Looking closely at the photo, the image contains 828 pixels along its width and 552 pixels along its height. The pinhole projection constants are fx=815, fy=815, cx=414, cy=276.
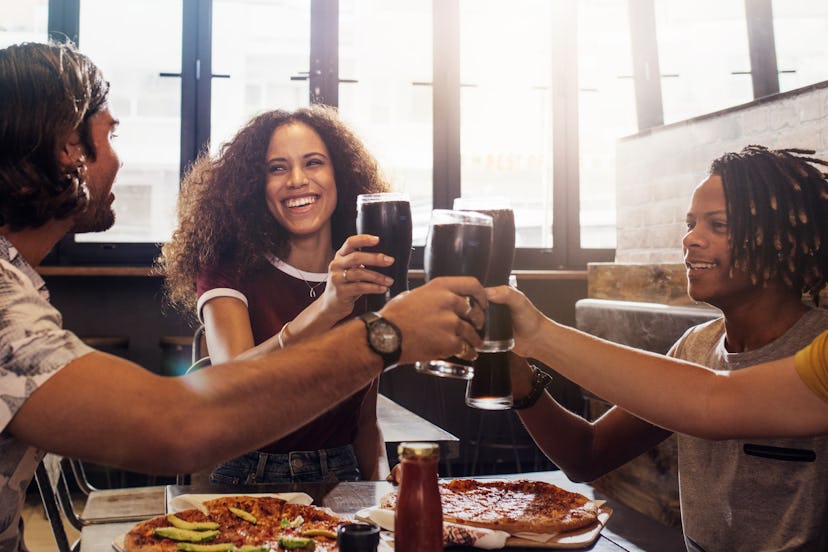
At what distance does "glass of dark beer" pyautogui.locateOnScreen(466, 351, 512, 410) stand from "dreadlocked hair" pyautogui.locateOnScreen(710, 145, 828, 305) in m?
0.58

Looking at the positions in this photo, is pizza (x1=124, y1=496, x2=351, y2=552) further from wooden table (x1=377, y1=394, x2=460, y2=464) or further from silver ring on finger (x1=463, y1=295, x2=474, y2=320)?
wooden table (x1=377, y1=394, x2=460, y2=464)

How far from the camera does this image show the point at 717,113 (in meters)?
2.90

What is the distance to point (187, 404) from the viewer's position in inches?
36.9

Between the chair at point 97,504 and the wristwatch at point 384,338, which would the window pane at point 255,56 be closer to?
the chair at point 97,504

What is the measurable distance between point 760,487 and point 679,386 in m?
0.31

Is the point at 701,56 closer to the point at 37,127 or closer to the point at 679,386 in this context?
the point at 679,386

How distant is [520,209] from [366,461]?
3.53 meters

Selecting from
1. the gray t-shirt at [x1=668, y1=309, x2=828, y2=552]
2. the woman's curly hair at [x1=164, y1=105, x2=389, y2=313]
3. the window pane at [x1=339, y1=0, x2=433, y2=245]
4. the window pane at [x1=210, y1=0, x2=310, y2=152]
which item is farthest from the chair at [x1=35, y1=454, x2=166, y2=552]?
the window pane at [x1=339, y1=0, x2=433, y2=245]

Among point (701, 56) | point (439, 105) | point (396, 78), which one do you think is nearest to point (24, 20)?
point (396, 78)

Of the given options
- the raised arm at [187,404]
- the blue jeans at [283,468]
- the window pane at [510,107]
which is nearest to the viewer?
the raised arm at [187,404]

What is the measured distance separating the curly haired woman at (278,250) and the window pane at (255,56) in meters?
2.67

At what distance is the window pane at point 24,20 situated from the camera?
4633mm

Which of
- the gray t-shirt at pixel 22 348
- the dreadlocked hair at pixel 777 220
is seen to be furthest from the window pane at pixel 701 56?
the gray t-shirt at pixel 22 348

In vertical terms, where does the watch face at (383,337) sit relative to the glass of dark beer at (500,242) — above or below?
below
